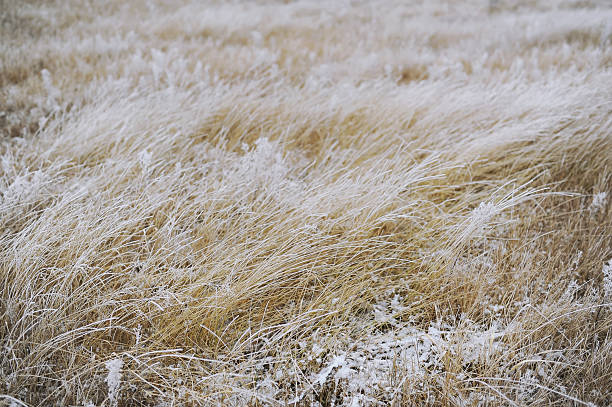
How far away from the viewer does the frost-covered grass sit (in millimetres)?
1438

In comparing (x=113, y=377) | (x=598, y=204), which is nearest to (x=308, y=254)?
(x=113, y=377)

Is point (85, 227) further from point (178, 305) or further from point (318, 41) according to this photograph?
point (318, 41)

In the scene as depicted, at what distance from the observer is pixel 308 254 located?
1.88 meters

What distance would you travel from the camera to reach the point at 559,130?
307 centimetres

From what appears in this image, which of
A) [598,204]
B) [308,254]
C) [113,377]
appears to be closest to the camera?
[113,377]

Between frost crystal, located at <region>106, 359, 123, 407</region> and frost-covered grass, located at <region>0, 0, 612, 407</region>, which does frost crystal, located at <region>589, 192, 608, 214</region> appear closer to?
frost-covered grass, located at <region>0, 0, 612, 407</region>

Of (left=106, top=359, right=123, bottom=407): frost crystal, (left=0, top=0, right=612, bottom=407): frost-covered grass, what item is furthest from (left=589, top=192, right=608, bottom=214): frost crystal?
(left=106, top=359, right=123, bottom=407): frost crystal

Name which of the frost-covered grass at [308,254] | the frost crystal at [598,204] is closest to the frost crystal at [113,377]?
the frost-covered grass at [308,254]

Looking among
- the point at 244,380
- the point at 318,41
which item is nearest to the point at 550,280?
the point at 244,380

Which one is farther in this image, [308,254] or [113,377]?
[308,254]

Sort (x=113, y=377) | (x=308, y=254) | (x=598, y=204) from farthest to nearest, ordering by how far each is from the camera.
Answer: (x=598, y=204) < (x=308, y=254) < (x=113, y=377)

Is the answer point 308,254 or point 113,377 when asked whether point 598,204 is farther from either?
point 113,377

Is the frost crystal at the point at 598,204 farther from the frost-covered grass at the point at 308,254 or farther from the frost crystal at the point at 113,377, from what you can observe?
the frost crystal at the point at 113,377

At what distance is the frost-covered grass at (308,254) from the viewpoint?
1438 mm
